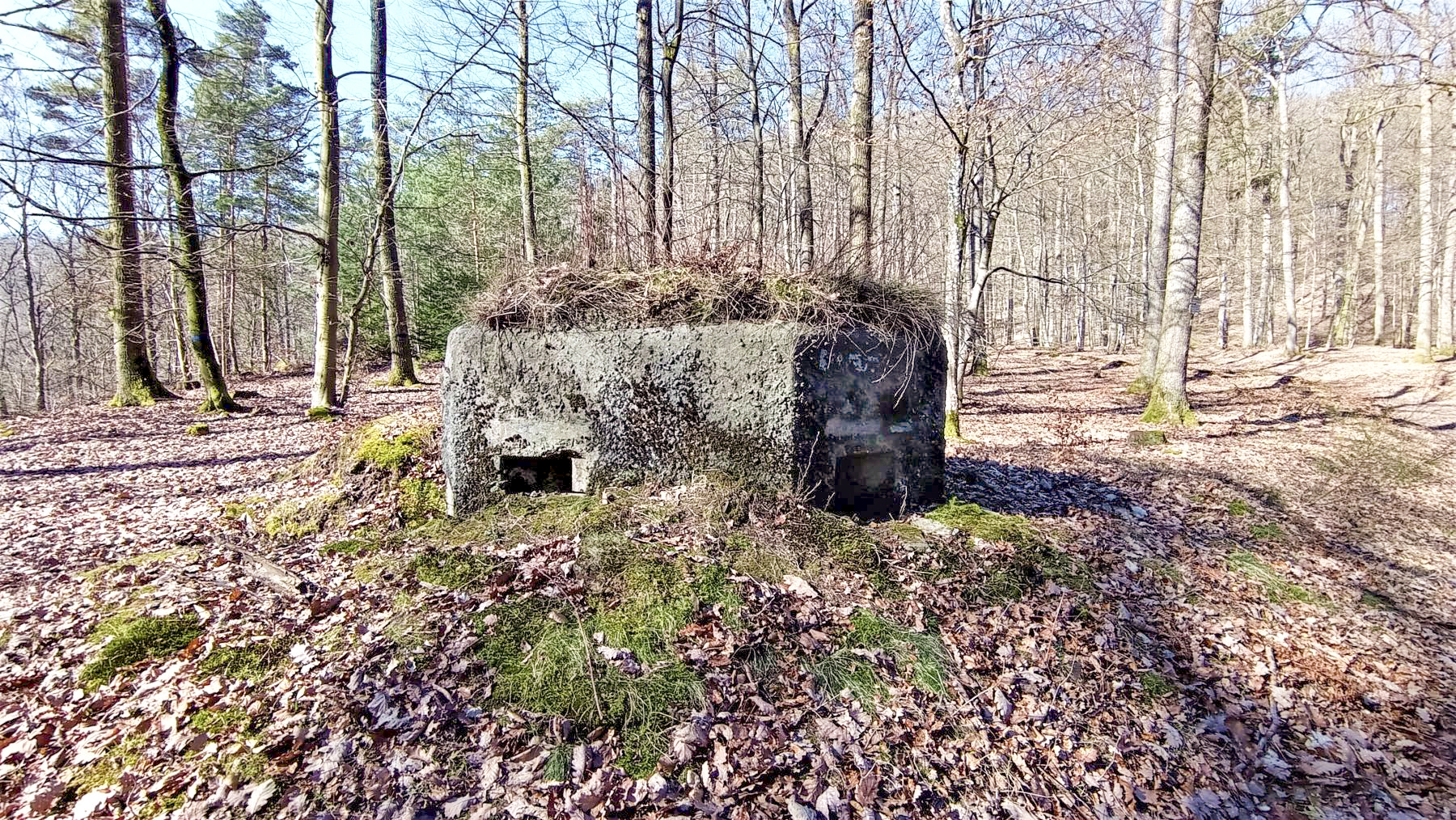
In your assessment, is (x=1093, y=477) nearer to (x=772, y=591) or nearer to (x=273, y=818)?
(x=772, y=591)

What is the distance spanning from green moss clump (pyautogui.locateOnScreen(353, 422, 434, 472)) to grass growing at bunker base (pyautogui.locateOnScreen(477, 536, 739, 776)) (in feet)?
7.62

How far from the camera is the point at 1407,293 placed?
975 inches

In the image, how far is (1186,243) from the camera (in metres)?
9.52

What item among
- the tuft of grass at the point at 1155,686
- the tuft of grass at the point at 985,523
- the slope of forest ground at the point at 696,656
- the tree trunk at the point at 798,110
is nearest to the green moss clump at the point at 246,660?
the slope of forest ground at the point at 696,656

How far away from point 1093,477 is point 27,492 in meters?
10.9

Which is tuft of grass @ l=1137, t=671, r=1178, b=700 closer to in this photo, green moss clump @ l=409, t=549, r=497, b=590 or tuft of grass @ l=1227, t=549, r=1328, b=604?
tuft of grass @ l=1227, t=549, r=1328, b=604

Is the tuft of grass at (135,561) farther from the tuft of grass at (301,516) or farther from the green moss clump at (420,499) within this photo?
the green moss clump at (420,499)

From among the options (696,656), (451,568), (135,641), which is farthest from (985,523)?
(135,641)

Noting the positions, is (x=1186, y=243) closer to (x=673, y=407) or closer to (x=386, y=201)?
(x=673, y=407)

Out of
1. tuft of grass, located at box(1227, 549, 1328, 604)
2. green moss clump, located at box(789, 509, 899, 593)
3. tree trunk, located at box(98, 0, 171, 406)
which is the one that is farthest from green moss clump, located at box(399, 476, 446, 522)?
tuft of grass, located at box(1227, 549, 1328, 604)

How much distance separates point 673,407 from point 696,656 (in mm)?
1790

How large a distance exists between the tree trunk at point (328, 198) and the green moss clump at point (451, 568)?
21.6 feet

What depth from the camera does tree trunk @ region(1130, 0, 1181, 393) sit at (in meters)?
9.55

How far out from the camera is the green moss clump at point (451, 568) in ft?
12.3
